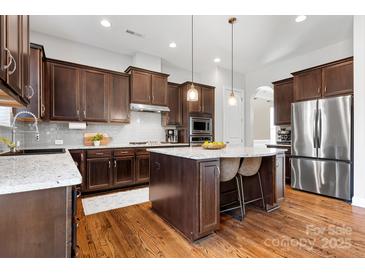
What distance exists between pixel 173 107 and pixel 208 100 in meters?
1.06

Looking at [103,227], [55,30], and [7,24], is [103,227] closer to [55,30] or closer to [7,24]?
[7,24]

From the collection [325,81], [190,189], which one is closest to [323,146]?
[325,81]

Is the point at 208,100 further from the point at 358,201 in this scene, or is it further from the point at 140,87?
the point at 358,201

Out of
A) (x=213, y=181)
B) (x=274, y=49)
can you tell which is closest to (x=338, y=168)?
(x=213, y=181)

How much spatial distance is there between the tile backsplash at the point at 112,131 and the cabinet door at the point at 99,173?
786 mm

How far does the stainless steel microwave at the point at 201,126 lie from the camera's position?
459 cm

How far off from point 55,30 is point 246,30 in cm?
357

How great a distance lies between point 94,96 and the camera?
3580 mm

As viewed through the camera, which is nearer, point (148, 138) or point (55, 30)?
point (55, 30)

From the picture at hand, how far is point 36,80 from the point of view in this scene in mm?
2736

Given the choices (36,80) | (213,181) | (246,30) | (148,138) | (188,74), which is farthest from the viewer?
(188,74)

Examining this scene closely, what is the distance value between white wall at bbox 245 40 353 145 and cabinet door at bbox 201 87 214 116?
133 cm

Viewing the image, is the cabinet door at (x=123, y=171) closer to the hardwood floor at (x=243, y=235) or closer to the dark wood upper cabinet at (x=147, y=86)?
the hardwood floor at (x=243, y=235)
